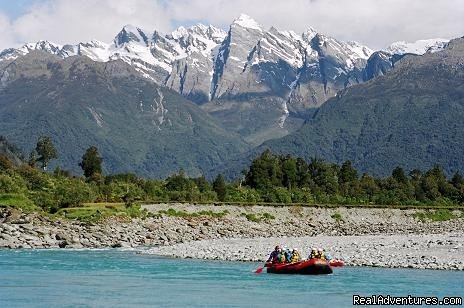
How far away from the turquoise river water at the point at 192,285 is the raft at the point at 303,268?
839mm

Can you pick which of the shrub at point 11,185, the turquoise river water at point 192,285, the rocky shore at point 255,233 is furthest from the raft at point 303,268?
the shrub at point 11,185

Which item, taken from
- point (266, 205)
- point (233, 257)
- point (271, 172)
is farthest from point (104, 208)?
point (271, 172)

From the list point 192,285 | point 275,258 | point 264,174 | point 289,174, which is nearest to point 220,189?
point 264,174

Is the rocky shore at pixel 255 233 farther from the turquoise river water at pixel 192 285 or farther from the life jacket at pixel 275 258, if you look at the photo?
the life jacket at pixel 275 258

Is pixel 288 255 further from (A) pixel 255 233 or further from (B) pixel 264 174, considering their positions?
(B) pixel 264 174

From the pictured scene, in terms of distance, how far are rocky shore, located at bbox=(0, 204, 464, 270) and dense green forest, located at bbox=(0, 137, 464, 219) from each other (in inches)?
365

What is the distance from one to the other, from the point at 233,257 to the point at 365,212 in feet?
183

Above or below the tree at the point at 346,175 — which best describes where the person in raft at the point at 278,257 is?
below

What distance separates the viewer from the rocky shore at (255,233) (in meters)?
62.2

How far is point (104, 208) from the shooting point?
302ft

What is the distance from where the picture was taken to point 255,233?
95062 mm

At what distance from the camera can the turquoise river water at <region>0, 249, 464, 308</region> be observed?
39281 millimetres

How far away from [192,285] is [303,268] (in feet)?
28.0

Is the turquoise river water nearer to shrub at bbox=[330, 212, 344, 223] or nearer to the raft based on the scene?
the raft
